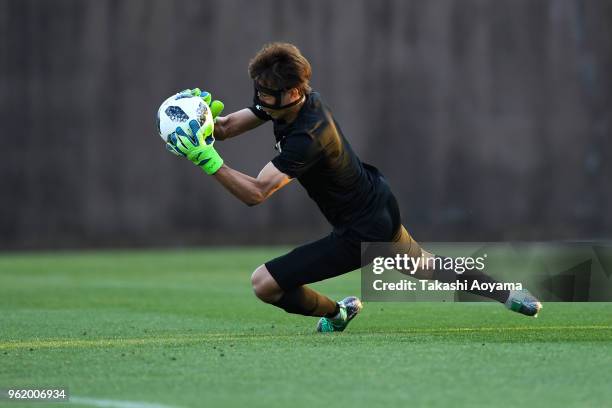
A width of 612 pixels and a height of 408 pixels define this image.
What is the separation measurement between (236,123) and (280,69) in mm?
837

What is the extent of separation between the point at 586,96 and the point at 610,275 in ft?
26.7

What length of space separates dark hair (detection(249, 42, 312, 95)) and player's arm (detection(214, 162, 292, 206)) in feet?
1.60

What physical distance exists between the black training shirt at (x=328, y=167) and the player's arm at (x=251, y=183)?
0.05m

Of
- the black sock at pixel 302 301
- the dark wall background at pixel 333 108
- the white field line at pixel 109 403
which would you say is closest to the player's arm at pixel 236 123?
the black sock at pixel 302 301

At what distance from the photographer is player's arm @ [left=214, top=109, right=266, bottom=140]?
7.31m

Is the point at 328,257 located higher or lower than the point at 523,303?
higher

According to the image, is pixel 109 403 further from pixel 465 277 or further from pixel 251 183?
pixel 465 277

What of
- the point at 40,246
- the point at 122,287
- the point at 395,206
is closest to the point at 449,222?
the point at 40,246

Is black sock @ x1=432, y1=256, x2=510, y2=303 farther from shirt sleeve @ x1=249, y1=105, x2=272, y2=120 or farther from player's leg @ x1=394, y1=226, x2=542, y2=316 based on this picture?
shirt sleeve @ x1=249, y1=105, x2=272, y2=120

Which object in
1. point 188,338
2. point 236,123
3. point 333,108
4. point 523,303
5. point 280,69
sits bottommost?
point 188,338

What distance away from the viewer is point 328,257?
6.89m

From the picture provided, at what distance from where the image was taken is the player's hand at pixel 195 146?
6.36 m

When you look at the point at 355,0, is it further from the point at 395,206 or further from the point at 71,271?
the point at 395,206

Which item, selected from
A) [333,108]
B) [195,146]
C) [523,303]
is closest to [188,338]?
[195,146]
